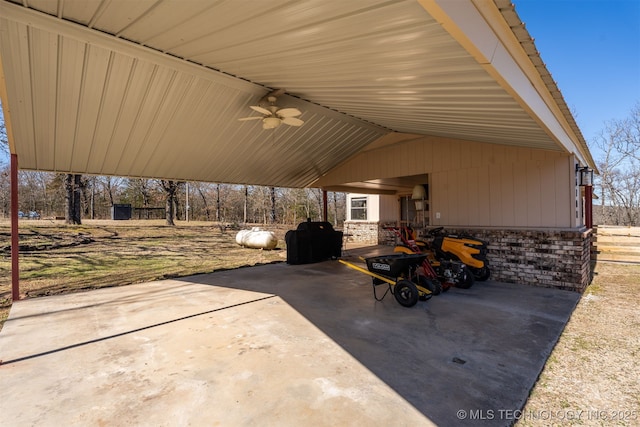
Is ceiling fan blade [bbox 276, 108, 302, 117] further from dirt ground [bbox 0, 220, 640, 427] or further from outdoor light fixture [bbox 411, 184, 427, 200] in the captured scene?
outdoor light fixture [bbox 411, 184, 427, 200]

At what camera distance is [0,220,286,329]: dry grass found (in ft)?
21.2

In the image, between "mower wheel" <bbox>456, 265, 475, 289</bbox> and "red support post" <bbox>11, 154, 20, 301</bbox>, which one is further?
"mower wheel" <bbox>456, 265, 475, 289</bbox>

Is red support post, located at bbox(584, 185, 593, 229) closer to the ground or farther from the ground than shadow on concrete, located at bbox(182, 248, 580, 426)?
farther from the ground

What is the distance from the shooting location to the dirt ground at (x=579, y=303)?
2168 mm

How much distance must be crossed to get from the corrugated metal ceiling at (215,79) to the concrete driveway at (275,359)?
8.25 ft

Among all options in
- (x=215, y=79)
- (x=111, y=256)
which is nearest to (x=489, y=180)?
(x=215, y=79)

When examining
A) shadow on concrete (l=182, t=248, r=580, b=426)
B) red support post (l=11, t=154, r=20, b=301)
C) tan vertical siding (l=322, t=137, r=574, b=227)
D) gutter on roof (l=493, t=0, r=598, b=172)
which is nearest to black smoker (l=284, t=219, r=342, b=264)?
shadow on concrete (l=182, t=248, r=580, b=426)

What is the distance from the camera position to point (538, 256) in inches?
221

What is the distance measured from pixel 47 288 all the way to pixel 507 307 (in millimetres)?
8049

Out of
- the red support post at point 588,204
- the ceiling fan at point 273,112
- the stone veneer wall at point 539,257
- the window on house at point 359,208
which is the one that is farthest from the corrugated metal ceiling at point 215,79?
the window on house at point 359,208

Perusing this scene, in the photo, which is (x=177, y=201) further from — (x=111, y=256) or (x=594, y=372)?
(x=594, y=372)

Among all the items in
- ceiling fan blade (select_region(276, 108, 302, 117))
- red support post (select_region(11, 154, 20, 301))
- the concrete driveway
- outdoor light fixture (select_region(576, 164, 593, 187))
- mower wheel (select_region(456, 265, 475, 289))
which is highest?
ceiling fan blade (select_region(276, 108, 302, 117))

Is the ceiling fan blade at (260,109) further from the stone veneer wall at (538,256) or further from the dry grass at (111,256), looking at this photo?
the stone veneer wall at (538,256)

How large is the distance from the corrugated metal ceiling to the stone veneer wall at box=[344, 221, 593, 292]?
1.80 metres
